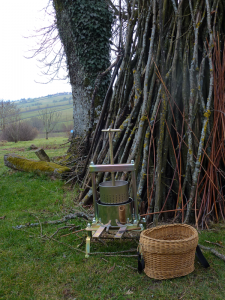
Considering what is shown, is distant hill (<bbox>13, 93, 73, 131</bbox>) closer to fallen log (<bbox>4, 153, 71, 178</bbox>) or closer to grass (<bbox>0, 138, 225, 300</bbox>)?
fallen log (<bbox>4, 153, 71, 178</bbox>)

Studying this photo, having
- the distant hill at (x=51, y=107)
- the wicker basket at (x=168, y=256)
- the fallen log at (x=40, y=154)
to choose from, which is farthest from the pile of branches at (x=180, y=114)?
the distant hill at (x=51, y=107)

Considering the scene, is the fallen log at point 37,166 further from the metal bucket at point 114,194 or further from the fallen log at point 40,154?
the metal bucket at point 114,194

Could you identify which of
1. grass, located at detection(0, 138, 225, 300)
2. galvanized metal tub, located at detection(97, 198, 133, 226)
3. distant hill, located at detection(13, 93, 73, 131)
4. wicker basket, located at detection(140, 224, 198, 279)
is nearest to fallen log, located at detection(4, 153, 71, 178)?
grass, located at detection(0, 138, 225, 300)

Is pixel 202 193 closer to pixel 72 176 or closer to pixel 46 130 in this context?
pixel 72 176

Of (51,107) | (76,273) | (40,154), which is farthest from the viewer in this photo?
(51,107)

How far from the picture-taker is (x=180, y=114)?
3.09 metres

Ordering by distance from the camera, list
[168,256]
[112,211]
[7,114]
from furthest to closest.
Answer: [7,114] → [112,211] → [168,256]

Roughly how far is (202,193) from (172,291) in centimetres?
139

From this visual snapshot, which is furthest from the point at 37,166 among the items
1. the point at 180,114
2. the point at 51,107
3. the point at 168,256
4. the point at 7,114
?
the point at 51,107

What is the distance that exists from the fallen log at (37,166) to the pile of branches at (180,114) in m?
1.76

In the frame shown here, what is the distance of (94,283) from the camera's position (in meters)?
1.89

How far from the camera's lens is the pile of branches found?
2.80 meters

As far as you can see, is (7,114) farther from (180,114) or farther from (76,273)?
(76,273)

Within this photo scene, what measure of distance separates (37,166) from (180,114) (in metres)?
3.08
